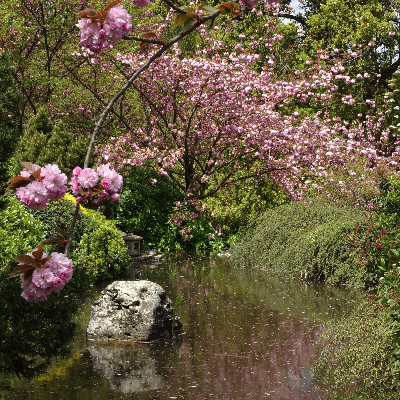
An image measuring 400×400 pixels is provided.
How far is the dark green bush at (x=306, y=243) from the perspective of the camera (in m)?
10.3

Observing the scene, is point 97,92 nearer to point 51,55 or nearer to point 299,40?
point 51,55

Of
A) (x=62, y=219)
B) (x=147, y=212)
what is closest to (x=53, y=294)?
(x=62, y=219)

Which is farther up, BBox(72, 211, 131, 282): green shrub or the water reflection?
BBox(72, 211, 131, 282): green shrub

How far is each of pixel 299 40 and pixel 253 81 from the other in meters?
12.8

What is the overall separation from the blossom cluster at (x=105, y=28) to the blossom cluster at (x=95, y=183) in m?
0.69

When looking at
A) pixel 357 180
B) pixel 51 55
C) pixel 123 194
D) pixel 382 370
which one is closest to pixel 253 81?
pixel 357 180

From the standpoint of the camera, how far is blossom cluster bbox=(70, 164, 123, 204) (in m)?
3.19

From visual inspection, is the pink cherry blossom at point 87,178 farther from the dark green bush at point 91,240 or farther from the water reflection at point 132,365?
the dark green bush at point 91,240

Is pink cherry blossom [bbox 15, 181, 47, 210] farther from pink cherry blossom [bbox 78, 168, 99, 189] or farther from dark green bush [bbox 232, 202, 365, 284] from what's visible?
dark green bush [bbox 232, 202, 365, 284]

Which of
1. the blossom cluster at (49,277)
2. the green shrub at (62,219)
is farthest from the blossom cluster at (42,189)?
the green shrub at (62,219)

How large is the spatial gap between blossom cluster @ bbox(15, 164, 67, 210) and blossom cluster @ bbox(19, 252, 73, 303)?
35 cm

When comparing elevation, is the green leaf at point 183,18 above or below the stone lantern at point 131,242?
above

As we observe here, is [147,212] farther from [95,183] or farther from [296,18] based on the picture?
[296,18]

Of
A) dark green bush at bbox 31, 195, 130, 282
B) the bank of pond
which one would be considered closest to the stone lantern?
the bank of pond
